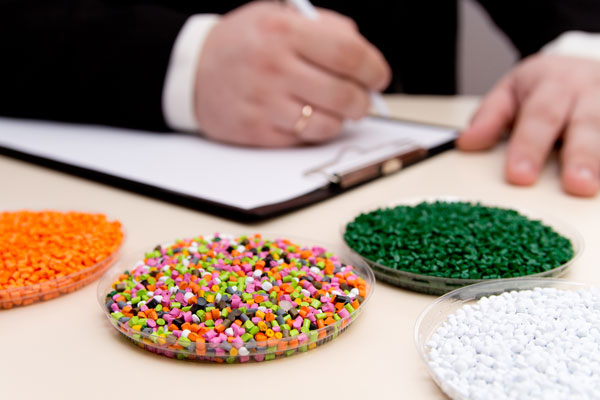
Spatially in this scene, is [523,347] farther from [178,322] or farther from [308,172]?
[308,172]

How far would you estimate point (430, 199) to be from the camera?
2.68ft

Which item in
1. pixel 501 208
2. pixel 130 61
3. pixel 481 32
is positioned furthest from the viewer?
pixel 481 32

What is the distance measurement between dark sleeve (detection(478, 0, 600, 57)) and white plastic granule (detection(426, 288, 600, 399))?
40.7 inches

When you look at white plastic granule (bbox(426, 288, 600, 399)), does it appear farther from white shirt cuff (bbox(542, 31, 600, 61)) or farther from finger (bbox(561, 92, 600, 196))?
white shirt cuff (bbox(542, 31, 600, 61))

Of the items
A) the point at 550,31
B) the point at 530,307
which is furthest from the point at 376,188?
the point at 550,31

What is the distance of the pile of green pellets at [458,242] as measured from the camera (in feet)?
1.89

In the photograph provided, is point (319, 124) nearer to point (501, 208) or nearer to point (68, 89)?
point (501, 208)

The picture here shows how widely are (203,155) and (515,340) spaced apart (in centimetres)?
68

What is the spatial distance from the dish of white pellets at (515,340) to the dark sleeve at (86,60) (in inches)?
31.6

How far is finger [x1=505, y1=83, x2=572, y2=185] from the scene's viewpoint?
3.00 ft

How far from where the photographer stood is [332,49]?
1037 millimetres

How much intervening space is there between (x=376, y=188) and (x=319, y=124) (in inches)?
8.9

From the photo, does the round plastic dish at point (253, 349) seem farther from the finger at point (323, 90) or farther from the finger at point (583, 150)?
the finger at point (323, 90)

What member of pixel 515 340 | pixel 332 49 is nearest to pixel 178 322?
pixel 515 340
